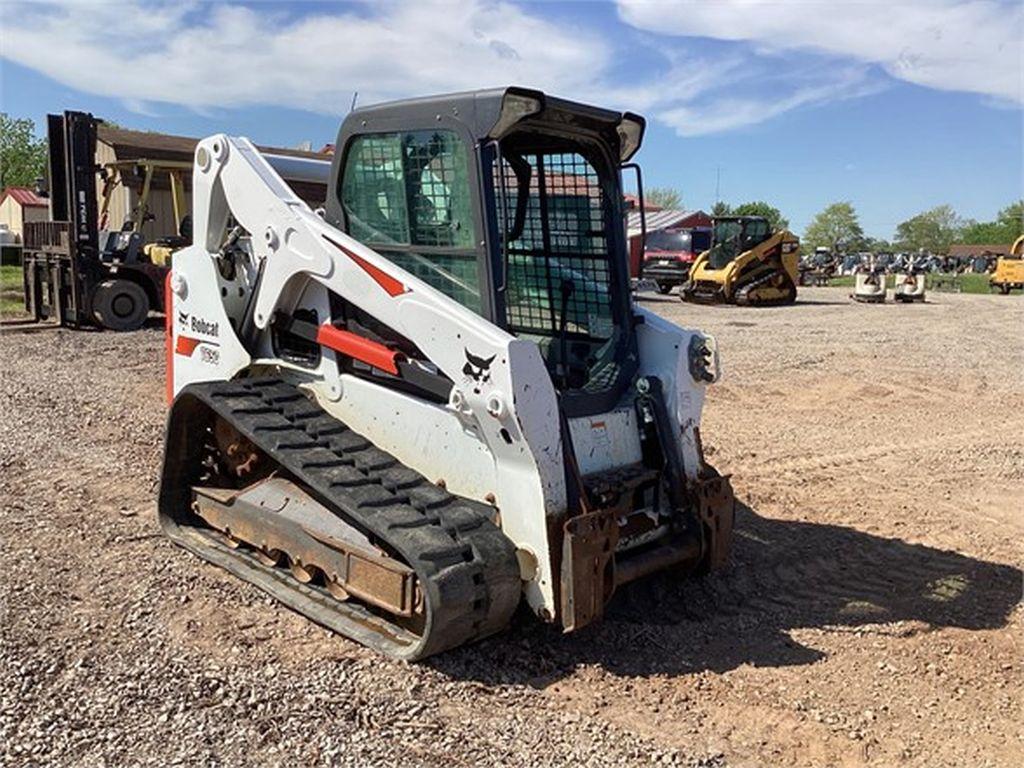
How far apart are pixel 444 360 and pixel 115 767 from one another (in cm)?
190

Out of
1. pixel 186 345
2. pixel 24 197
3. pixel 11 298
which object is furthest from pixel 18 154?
pixel 186 345

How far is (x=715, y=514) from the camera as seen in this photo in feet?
15.0

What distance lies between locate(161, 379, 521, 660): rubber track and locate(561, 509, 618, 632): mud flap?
0.70ft

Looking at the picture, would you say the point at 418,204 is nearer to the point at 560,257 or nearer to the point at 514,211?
the point at 514,211

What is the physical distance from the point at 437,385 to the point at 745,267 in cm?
2041

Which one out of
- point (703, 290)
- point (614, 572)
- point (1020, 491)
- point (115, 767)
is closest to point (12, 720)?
point (115, 767)

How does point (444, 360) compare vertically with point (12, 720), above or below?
above

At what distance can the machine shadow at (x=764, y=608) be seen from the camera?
400 centimetres

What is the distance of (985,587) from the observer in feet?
16.5

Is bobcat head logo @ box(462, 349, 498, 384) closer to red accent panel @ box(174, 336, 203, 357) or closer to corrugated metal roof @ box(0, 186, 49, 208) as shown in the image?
red accent panel @ box(174, 336, 203, 357)

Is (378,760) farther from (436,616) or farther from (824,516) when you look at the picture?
(824,516)

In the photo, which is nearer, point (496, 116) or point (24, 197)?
point (496, 116)

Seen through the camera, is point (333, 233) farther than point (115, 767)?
Yes

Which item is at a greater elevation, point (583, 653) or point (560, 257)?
point (560, 257)
